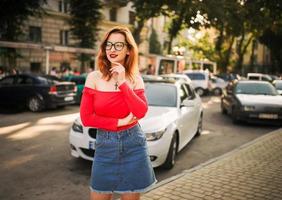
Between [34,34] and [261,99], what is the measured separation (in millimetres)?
26224

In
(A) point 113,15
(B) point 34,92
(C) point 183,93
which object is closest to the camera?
(C) point 183,93

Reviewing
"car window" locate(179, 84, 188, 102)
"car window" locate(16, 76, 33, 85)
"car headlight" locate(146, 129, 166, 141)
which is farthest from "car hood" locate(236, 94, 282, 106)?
"car window" locate(16, 76, 33, 85)

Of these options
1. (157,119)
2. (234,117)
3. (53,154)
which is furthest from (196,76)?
(157,119)

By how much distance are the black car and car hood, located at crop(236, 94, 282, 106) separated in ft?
22.3

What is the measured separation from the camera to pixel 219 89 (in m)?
28.3

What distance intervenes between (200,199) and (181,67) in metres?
25.5

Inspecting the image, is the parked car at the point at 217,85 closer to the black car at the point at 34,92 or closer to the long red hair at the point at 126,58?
the black car at the point at 34,92

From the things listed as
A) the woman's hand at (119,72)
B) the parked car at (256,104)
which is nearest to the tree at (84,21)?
the parked car at (256,104)

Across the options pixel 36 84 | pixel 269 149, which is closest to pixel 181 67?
pixel 36 84

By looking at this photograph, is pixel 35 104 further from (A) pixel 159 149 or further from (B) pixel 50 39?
(B) pixel 50 39

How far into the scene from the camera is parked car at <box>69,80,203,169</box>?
21.7 ft

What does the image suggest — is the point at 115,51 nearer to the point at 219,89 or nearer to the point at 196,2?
the point at 196,2

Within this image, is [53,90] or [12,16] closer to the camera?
[53,90]

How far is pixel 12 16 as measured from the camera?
23.5 meters
